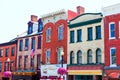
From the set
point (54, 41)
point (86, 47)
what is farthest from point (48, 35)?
point (86, 47)

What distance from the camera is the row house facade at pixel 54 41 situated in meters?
38.1

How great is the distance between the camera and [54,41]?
3953 centimetres

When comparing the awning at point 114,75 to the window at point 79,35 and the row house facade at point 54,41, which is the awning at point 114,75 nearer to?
the window at point 79,35

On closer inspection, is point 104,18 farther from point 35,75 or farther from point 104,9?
point 35,75

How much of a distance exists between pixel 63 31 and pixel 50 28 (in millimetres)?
3432

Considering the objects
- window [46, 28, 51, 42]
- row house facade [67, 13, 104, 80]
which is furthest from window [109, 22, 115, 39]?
window [46, 28, 51, 42]

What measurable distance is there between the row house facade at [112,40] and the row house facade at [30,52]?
1421cm

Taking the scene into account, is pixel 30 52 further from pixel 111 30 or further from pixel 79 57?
pixel 111 30

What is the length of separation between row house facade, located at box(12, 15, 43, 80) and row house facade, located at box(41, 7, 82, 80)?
1970 mm

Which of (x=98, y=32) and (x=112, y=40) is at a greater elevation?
(x=98, y=32)

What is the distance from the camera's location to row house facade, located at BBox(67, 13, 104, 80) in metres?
32.8

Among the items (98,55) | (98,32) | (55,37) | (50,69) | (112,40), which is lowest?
(50,69)

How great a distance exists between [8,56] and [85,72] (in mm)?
20895

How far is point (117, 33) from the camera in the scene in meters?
31.0
